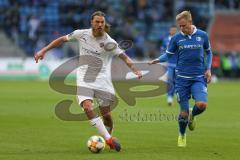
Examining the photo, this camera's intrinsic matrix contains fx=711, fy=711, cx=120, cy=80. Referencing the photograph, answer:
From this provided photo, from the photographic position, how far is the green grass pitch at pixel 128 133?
12648 mm

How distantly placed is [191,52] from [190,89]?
745 mm

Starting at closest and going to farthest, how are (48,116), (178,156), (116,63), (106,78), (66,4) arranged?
(178,156), (106,78), (48,116), (116,63), (66,4)

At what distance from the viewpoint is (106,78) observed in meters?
13.7

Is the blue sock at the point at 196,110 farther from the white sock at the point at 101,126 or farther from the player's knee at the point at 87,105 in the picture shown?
the player's knee at the point at 87,105

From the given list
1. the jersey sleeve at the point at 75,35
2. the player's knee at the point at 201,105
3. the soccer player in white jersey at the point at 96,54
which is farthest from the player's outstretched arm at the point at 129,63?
the player's knee at the point at 201,105

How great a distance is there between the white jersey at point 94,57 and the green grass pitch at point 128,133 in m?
1.28

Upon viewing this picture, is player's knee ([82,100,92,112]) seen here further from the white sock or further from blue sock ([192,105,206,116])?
blue sock ([192,105,206,116])

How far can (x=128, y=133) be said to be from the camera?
16.3 metres

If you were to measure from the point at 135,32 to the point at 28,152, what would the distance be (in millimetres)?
32244

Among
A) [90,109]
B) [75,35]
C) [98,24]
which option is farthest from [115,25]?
[90,109]

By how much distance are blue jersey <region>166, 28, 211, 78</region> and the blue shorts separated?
4.0 inches

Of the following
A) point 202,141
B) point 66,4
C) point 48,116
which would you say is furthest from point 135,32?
point 202,141

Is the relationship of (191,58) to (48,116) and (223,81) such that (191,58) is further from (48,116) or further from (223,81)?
(223,81)

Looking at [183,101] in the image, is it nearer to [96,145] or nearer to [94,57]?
[94,57]
